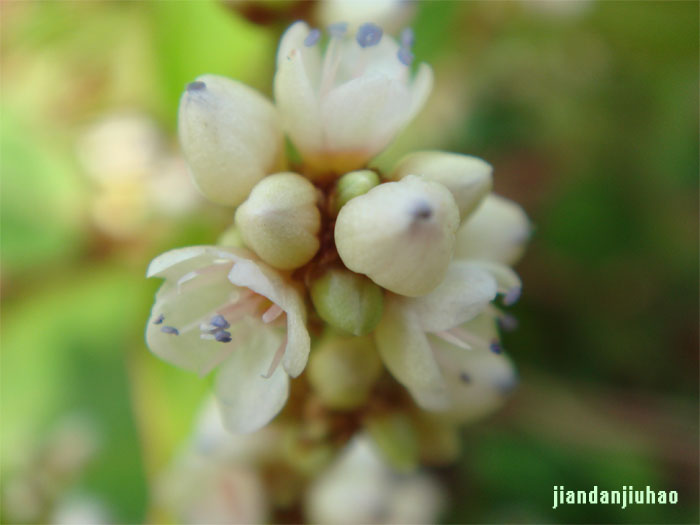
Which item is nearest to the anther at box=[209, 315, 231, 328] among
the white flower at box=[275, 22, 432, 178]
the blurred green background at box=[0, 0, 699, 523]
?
the white flower at box=[275, 22, 432, 178]

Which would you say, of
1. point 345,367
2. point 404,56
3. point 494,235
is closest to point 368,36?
point 404,56

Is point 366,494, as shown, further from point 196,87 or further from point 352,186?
point 196,87

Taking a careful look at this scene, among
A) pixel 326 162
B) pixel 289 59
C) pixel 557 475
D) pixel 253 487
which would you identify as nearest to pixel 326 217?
pixel 326 162

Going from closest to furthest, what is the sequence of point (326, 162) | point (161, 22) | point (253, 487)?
point (326, 162), point (253, 487), point (161, 22)

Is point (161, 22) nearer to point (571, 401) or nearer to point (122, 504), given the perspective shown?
point (122, 504)

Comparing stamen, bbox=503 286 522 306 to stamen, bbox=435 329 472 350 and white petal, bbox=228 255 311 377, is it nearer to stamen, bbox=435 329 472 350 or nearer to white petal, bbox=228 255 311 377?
stamen, bbox=435 329 472 350

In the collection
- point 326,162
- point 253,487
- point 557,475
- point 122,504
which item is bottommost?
point 557,475

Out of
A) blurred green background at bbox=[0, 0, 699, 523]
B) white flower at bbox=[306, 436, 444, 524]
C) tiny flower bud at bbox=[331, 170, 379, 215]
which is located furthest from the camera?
blurred green background at bbox=[0, 0, 699, 523]
